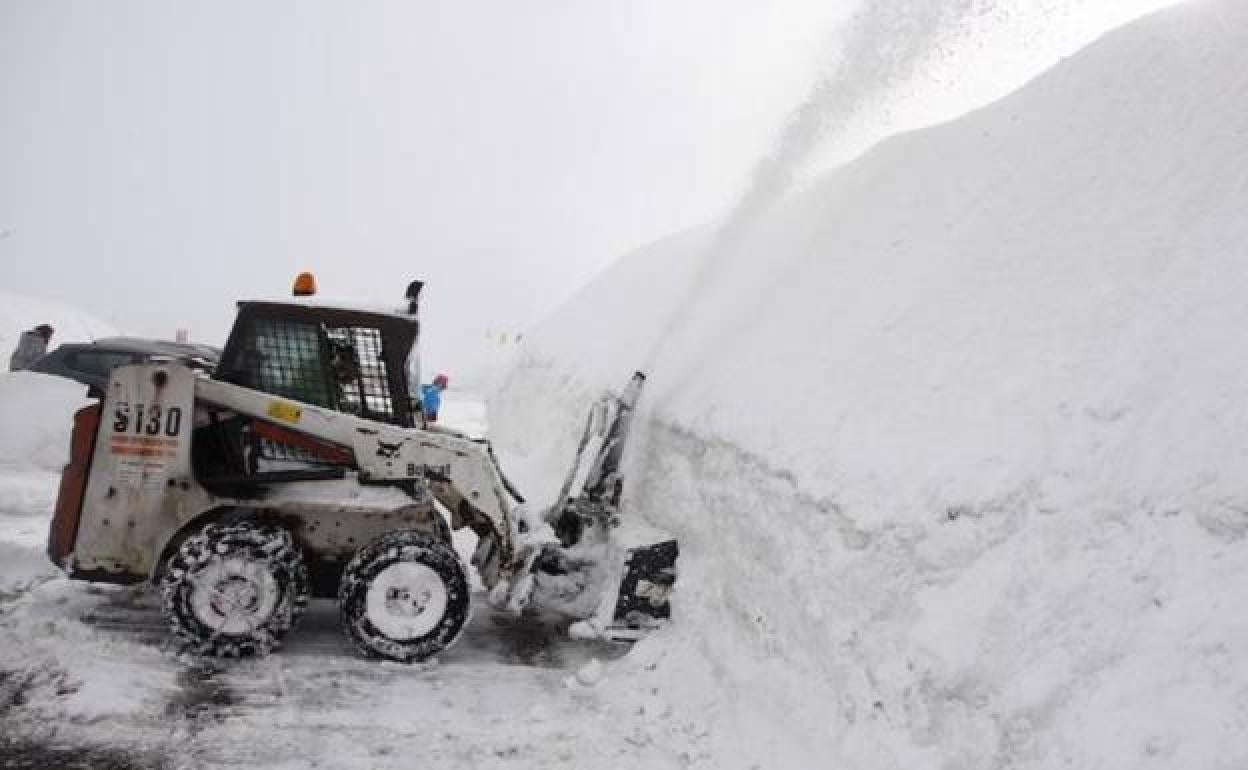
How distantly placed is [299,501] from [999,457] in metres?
4.51

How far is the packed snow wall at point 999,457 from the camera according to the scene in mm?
3508

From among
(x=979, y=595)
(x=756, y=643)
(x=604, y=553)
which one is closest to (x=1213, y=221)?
(x=979, y=595)

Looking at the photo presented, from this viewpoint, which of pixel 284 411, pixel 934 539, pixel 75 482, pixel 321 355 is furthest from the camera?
pixel 321 355

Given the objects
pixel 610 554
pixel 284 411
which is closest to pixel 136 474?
pixel 284 411

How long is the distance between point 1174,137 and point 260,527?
22.3 ft

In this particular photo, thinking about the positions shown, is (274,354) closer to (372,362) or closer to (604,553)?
(372,362)

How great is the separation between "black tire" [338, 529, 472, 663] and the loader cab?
1.10 metres

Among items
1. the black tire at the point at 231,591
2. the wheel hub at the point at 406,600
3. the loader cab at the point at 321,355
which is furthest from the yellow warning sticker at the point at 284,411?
the wheel hub at the point at 406,600

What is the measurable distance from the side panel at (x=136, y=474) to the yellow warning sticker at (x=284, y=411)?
1.68 feet

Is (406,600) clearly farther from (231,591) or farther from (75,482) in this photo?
(75,482)

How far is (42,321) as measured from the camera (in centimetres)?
3058

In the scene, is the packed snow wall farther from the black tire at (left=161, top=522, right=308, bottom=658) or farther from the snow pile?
the snow pile

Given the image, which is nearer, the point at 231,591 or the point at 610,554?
the point at 231,591

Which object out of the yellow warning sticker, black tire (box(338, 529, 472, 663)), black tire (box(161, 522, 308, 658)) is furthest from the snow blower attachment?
the yellow warning sticker
